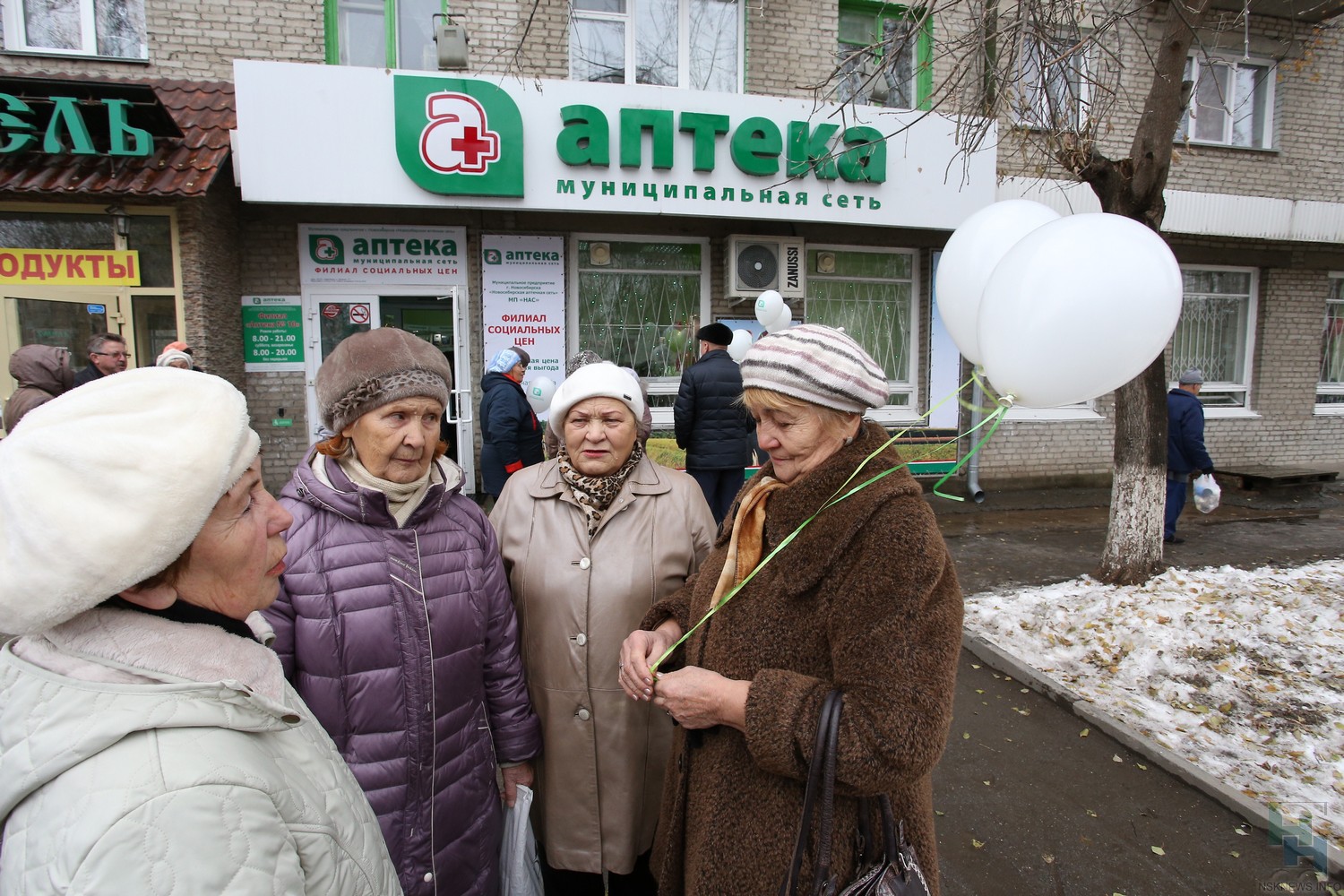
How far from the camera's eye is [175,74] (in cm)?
680

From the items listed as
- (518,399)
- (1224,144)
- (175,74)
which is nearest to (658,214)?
(518,399)

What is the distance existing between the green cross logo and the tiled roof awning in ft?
5.33

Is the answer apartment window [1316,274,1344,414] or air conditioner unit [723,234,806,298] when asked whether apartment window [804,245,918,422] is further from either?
apartment window [1316,274,1344,414]

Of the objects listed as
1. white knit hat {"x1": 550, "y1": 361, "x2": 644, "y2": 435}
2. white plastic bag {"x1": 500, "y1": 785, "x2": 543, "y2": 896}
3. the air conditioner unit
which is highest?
the air conditioner unit

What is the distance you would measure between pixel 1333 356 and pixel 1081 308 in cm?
1251

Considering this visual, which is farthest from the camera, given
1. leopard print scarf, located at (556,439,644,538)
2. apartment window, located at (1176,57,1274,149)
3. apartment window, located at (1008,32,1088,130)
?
apartment window, located at (1176,57,1274,149)

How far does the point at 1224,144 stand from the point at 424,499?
11.8 meters

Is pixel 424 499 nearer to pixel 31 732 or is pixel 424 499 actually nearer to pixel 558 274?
pixel 31 732

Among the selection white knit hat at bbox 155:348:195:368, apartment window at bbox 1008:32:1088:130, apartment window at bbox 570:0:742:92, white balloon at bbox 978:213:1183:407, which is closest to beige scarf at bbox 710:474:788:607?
white balloon at bbox 978:213:1183:407

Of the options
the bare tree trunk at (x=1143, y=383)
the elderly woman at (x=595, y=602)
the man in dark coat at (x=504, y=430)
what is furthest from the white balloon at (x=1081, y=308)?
the man in dark coat at (x=504, y=430)

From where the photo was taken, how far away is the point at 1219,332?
391 inches

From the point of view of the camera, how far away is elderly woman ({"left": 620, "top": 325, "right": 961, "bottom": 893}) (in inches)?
47.3

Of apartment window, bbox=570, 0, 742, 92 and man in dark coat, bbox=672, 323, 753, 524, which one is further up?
apartment window, bbox=570, 0, 742, 92

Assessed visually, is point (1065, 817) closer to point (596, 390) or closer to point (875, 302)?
point (596, 390)
